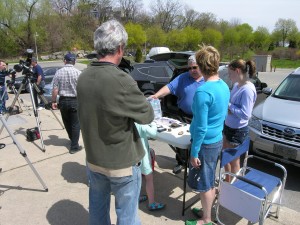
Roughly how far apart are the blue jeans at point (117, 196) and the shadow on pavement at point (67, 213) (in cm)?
83

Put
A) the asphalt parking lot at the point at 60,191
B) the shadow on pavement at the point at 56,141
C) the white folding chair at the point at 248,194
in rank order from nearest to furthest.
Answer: the white folding chair at the point at 248,194 → the asphalt parking lot at the point at 60,191 → the shadow on pavement at the point at 56,141

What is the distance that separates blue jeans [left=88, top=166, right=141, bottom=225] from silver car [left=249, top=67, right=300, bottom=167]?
2719mm

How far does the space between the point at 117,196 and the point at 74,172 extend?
2.31 metres

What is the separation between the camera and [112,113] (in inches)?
67.6

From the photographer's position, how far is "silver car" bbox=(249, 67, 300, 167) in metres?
3.85

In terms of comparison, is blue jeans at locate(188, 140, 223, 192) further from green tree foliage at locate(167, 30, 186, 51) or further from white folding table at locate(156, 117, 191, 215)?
green tree foliage at locate(167, 30, 186, 51)

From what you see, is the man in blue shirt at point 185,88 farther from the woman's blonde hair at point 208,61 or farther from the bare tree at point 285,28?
the bare tree at point 285,28

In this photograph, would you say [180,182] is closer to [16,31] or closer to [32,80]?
[32,80]

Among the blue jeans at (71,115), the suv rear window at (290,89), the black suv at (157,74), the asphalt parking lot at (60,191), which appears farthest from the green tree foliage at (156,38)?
the blue jeans at (71,115)

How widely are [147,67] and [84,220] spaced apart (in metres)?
7.22

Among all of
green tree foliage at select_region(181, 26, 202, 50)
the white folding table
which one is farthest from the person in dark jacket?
green tree foliage at select_region(181, 26, 202, 50)

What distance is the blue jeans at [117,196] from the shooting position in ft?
6.44

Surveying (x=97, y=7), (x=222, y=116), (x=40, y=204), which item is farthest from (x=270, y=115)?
(x=97, y=7)

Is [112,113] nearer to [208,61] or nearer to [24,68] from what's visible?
[208,61]
